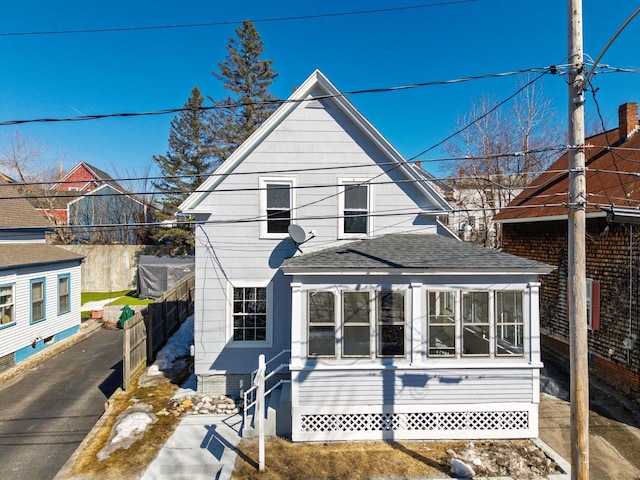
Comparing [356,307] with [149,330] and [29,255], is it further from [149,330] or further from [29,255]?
[29,255]

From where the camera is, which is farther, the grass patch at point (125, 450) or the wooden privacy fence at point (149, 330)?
the wooden privacy fence at point (149, 330)

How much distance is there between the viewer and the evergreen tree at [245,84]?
102ft

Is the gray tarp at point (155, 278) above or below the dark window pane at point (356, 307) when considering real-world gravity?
below

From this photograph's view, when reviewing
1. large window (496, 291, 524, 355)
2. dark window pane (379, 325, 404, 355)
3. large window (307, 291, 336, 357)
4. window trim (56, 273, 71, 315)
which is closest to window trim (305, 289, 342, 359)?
large window (307, 291, 336, 357)

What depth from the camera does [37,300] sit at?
13.4m

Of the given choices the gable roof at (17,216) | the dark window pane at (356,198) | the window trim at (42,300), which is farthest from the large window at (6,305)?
the dark window pane at (356,198)

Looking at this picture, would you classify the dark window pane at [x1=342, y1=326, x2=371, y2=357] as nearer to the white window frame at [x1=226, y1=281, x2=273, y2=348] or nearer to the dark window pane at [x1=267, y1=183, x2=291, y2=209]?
the white window frame at [x1=226, y1=281, x2=273, y2=348]

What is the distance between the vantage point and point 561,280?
11672 mm

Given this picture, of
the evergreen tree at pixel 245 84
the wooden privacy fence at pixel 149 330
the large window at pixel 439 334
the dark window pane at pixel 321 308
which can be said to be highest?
the evergreen tree at pixel 245 84

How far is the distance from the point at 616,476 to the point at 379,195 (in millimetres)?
7276

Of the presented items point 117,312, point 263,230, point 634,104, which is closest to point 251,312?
point 263,230

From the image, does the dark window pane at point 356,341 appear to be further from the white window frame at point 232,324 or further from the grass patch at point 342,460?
the white window frame at point 232,324

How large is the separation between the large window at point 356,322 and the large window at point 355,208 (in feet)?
8.21

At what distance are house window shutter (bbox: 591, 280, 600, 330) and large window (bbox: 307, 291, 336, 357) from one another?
7511 millimetres
